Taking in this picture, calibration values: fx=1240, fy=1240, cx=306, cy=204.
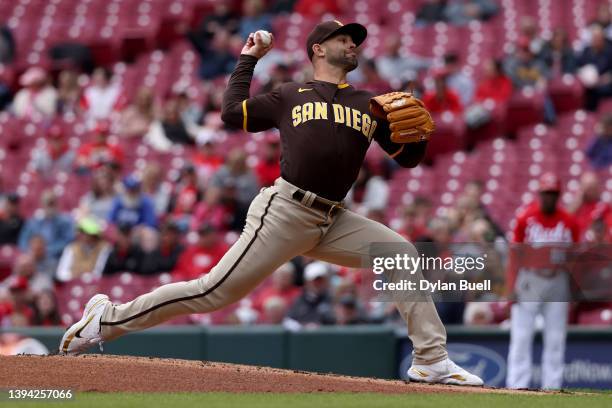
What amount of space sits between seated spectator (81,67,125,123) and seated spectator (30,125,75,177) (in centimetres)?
84

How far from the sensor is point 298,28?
14.0 meters

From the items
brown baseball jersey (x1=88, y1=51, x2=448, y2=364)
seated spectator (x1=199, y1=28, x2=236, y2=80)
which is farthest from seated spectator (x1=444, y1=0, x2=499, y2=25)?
brown baseball jersey (x1=88, y1=51, x2=448, y2=364)

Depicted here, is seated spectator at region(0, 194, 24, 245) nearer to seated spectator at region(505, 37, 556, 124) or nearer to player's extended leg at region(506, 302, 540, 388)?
seated spectator at region(505, 37, 556, 124)

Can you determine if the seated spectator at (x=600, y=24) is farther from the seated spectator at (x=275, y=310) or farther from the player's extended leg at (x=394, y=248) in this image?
the player's extended leg at (x=394, y=248)

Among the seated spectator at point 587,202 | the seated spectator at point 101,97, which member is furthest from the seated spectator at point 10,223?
the seated spectator at point 587,202

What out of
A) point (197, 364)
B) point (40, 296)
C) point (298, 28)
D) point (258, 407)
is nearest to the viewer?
point (258, 407)

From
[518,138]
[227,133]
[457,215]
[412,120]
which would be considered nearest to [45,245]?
[227,133]

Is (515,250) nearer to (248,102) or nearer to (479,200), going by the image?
(479,200)

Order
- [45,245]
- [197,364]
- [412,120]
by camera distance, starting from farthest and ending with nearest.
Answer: [45,245] < [197,364] < [412,120]

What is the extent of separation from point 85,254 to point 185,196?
1.13m

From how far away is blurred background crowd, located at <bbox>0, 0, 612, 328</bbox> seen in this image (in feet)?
31.9

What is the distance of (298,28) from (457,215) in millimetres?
4712

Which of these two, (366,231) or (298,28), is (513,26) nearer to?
(298,28)

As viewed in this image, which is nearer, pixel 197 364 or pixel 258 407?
Answer: pixel 258 407
